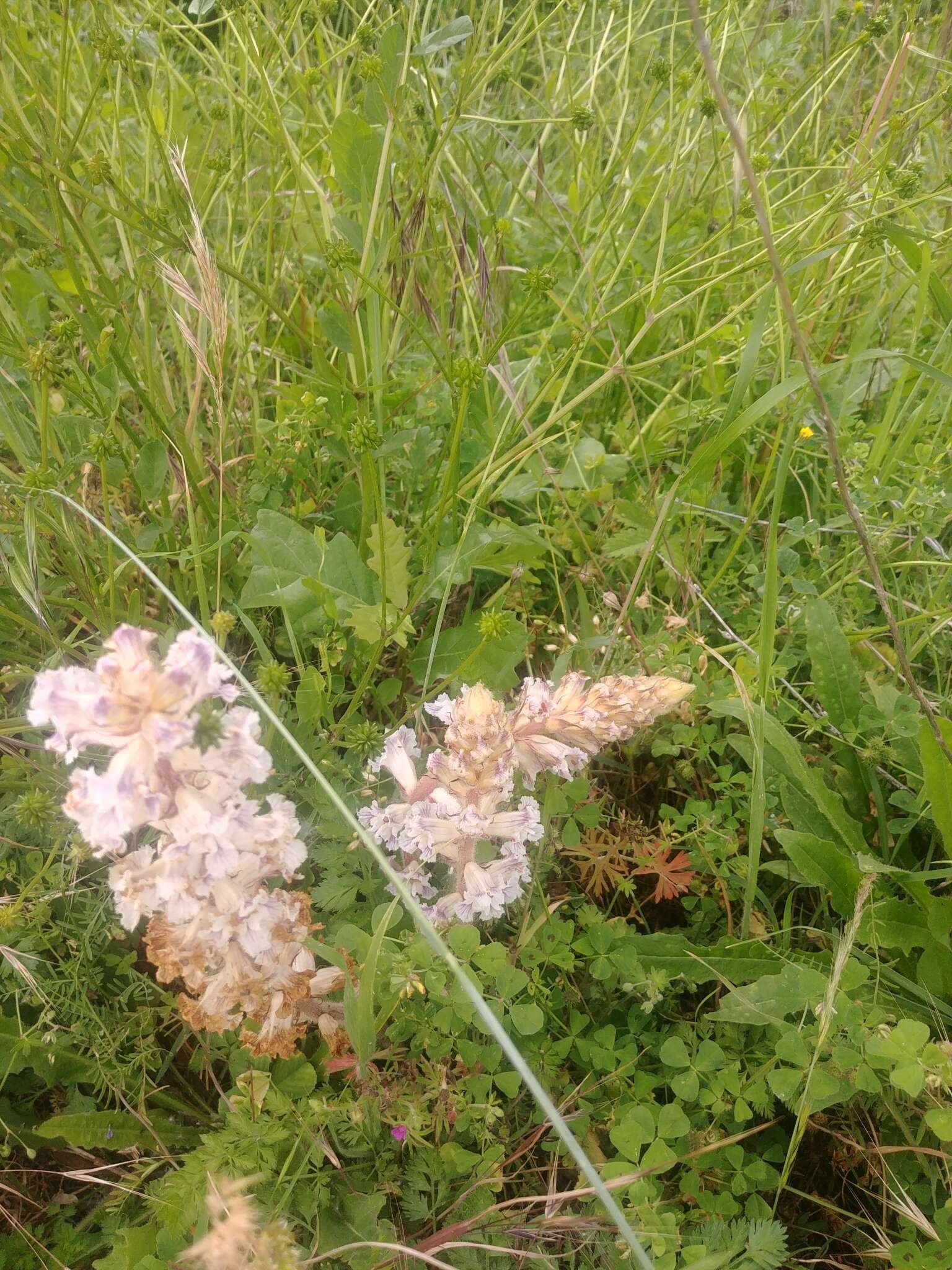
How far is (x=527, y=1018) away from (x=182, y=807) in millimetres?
742

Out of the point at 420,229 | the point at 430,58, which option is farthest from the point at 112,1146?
the point at 430,58

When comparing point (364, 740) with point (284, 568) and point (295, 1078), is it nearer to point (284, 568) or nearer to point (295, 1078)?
point (284, 568)

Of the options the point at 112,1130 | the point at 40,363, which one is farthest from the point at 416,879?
the point at 40,363

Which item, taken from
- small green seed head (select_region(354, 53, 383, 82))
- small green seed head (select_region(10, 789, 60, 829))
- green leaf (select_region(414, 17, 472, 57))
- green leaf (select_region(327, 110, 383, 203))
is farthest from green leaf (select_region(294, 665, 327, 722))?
green leaf (select_region(414, 17, 472, 57))

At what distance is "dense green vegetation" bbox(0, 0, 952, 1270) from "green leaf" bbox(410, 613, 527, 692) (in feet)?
0.04

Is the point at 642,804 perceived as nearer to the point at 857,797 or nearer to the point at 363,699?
the point at 857,797

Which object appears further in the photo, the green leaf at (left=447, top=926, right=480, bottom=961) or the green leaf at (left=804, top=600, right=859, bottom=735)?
the green leaf at (left=804, top=600, right=859, bottom=735)

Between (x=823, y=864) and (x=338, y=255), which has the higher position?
(x=338, y=255)

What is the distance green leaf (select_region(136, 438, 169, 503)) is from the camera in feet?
6.15

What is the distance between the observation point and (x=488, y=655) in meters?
1.91

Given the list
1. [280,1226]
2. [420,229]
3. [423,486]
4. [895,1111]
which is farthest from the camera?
[423,486]

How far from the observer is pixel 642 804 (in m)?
2.10

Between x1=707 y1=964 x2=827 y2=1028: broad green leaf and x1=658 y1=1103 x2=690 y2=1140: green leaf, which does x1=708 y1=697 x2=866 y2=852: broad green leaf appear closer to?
x1=707 y1=964 x2=827 y2=1028: broad green leaf

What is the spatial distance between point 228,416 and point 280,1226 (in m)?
1.79
